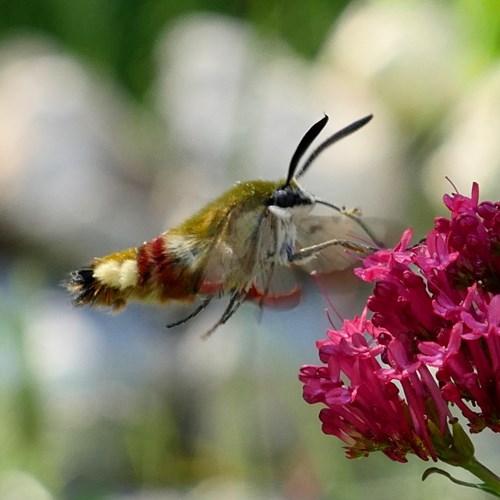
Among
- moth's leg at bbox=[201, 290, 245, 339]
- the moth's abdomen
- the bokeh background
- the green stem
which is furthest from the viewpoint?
the bokeh background

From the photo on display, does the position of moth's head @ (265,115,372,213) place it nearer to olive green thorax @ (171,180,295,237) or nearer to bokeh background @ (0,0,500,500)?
olive green thorax @ (171,180,295,237)

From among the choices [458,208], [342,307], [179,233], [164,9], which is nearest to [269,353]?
[342,307]

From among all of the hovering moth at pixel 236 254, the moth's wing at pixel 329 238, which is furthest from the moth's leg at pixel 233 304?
the moth's wing at pixel 329 238

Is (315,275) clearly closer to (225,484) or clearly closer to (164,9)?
(225,484)

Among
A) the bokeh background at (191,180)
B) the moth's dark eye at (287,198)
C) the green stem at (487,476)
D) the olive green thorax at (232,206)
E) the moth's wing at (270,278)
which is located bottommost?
the green stem at (487,476)

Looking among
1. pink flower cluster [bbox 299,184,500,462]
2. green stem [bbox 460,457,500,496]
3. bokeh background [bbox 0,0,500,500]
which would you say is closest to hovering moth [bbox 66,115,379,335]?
pink flower cluster [bbox 299,184,500,462]

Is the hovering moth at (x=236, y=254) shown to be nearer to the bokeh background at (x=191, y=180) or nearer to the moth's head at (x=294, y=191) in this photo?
the moth's head at (x=294, y=191)
